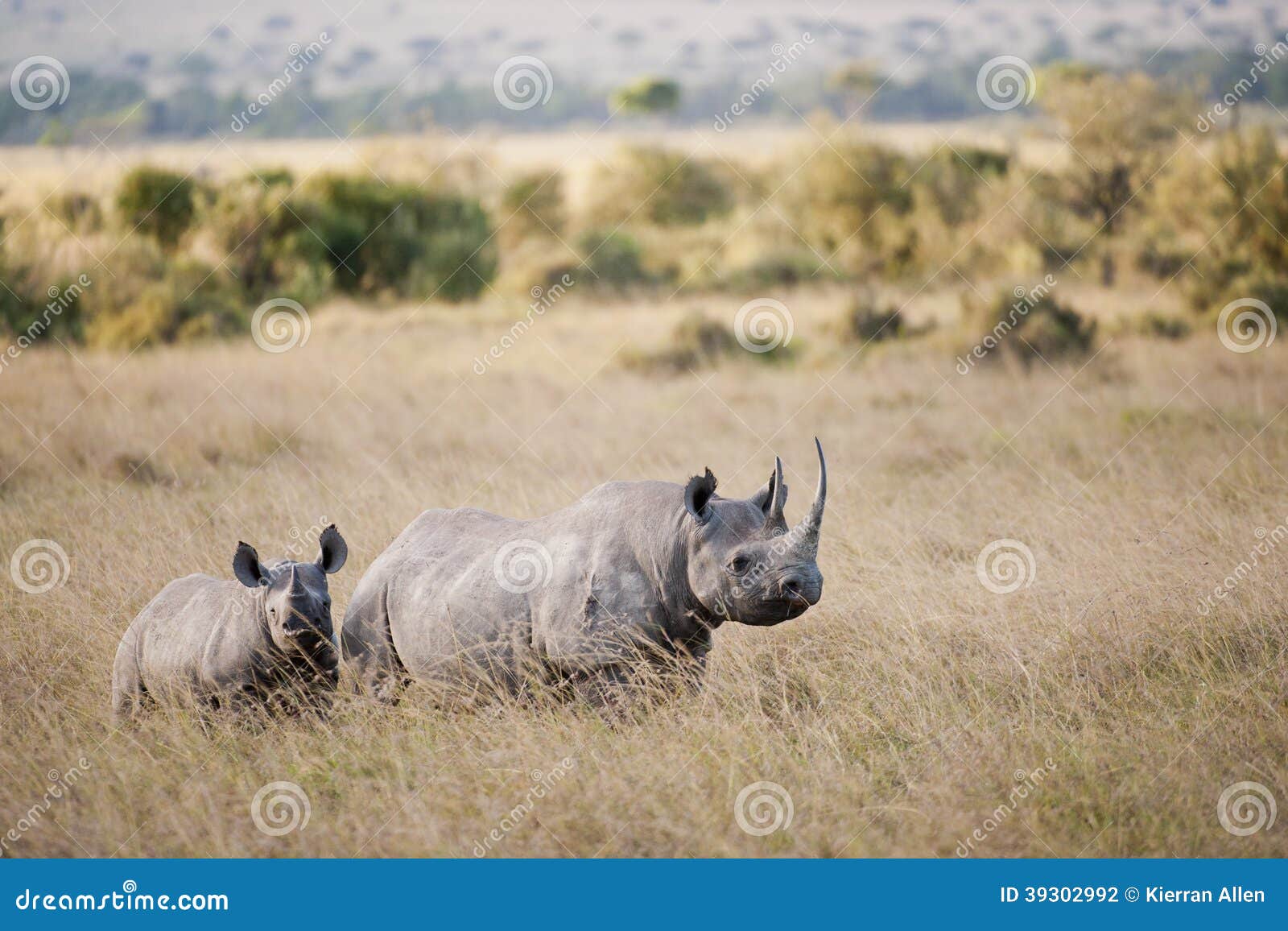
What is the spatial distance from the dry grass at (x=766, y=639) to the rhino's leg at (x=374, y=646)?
20 cm

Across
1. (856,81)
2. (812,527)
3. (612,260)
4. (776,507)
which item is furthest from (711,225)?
(812,527)

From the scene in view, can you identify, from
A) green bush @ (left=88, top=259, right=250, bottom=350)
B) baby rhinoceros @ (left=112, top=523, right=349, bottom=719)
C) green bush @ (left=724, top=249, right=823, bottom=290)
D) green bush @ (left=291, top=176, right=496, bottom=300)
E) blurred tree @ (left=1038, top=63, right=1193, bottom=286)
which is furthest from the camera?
blurred tree @ (left=1038, top=63, right=1193, bottom=286)

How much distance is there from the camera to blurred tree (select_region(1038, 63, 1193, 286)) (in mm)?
31328

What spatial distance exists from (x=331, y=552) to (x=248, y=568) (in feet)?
1.44

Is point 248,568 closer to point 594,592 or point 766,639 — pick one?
point 594,592

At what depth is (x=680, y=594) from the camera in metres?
5.88

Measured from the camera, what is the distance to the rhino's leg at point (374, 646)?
648 cm

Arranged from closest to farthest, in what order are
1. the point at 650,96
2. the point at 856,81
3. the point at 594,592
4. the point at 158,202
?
the point at 594,592 < the point at 158,202 < the point at 856,81 < the point at 650,96

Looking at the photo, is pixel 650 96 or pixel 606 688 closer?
pixel 606 688

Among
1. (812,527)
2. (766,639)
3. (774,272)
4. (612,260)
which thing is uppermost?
(612,260)

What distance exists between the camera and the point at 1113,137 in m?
32.2

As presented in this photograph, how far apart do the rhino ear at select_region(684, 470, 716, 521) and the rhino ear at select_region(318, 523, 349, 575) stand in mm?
1913

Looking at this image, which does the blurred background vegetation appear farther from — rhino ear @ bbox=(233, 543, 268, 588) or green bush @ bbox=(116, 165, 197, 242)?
rhino ear @ bbox=(233, 543, 268, 588)

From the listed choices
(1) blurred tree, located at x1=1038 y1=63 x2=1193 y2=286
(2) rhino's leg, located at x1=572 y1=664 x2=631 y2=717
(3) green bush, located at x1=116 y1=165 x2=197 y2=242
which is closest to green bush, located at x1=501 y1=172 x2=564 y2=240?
(3) green bush, located at x1=116 y1=165 x2=197 y2=242
